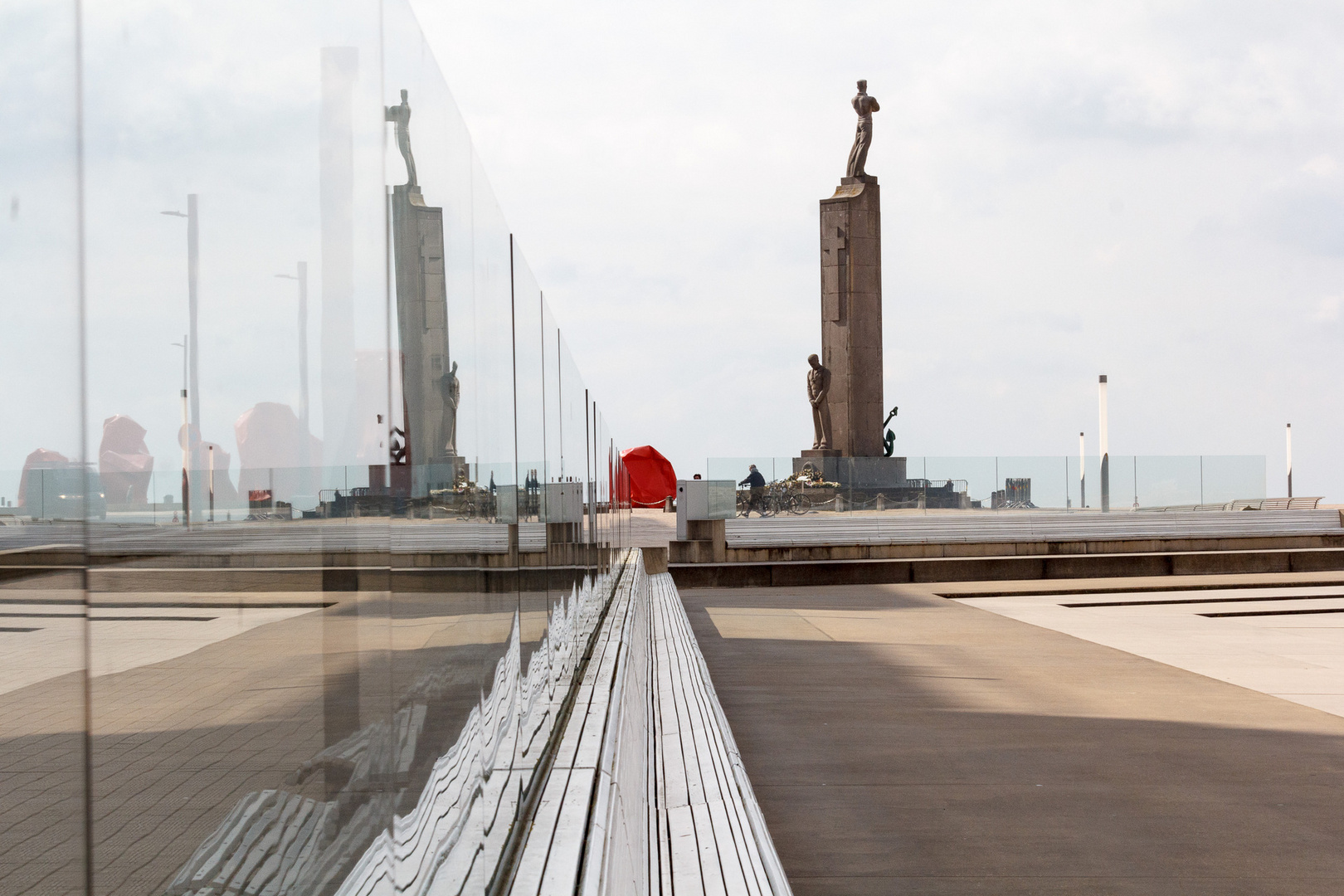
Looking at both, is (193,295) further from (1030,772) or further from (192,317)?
(1030,772)

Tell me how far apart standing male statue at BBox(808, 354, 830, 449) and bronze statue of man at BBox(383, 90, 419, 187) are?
31.9 m

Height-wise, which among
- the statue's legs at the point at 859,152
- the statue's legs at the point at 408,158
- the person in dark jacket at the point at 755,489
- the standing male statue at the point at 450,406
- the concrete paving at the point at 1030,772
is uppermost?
the statue's legs at the point at 859,152

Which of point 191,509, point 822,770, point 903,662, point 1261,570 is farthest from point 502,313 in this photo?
point 1261,570

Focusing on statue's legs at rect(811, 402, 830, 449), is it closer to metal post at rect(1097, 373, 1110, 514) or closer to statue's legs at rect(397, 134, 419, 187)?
metal post at rect(1097, 373, 1110, 514)

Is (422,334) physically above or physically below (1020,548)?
above

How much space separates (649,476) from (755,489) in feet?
43.7

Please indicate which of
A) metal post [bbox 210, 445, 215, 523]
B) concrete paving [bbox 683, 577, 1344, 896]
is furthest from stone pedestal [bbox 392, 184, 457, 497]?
concrete paving [bbox 683, 577, 1344, 896]

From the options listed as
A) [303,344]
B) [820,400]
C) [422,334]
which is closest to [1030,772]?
[422,334]

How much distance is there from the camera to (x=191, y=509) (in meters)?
1.00

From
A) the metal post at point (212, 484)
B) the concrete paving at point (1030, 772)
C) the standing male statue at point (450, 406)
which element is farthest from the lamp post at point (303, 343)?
the concrete paving at point (1030, 772)

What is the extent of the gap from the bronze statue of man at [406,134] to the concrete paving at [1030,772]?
299cm

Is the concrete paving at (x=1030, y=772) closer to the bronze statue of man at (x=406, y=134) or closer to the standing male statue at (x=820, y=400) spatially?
the bronze statue of man at (x=406, y=134)

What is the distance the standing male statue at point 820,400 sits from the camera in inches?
1318

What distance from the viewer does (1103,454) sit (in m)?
24.3
